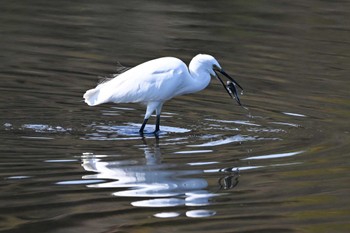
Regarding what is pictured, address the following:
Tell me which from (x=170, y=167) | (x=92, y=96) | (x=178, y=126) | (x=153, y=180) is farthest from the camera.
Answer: (x=178, y=126)

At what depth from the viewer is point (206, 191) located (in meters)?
8.14

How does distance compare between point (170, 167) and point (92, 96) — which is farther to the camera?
point (92, 96)

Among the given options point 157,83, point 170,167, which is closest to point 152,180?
point 170,167

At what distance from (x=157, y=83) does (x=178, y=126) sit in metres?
0.62

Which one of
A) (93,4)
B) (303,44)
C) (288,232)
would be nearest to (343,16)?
(303,44)

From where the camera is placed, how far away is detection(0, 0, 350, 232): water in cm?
743

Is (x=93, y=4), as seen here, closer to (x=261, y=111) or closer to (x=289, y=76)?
(x=289, y=76)

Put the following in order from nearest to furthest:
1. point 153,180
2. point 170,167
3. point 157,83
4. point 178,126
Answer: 1. point 153,180
2. point 170,167
3. point 157,83
4. point 178,126

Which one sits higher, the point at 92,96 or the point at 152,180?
the point at 92,96

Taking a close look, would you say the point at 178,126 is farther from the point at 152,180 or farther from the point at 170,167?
the point at 152,180

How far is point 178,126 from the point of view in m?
11.4

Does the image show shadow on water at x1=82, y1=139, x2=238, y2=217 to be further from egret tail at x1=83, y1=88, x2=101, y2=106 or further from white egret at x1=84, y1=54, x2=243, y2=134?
egret tail at x1=83, y1=88, x2=101, y2=106

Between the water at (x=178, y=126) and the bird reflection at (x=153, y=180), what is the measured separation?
17 mm

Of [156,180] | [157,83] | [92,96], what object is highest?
[157,83]
